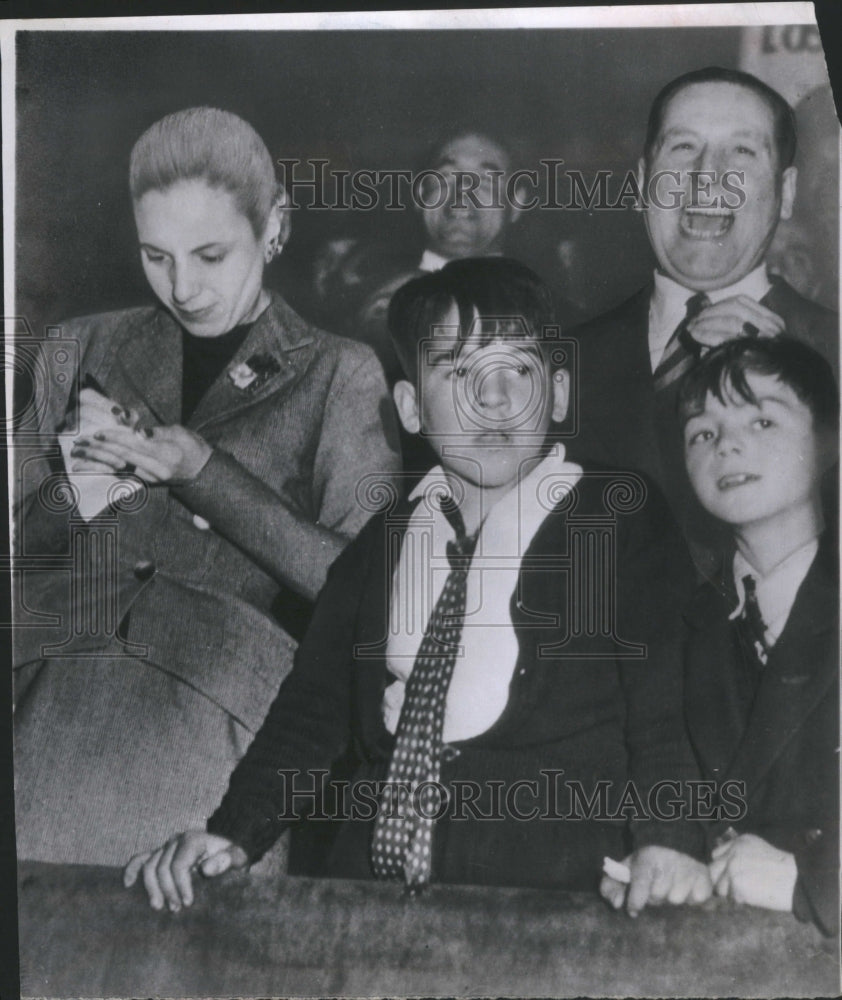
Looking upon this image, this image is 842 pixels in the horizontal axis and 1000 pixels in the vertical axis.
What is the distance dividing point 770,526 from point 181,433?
4.66 feet

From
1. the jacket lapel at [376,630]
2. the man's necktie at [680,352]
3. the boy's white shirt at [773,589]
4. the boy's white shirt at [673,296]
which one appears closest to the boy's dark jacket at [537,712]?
the jacket lapel at [376,630]

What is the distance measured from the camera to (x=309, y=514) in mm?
2547

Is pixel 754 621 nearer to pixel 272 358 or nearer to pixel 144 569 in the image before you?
pixel 272 358

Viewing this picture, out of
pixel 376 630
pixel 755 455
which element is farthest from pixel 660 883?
pixel 755 455

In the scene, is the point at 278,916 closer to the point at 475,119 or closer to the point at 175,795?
the point at 175,795

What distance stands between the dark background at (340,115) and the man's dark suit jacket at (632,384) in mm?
80

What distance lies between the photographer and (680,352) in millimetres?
2543

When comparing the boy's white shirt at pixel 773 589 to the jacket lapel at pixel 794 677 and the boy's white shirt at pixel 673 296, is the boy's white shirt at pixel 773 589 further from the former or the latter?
the boy's white shirt at pixel 673 296

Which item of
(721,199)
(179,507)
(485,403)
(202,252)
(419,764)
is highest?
(721,199)

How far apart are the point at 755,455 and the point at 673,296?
430 millimetres

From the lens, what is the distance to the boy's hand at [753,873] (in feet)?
8.03

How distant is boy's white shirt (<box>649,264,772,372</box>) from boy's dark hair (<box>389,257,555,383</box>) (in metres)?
0.25

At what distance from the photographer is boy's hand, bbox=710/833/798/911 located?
2.45 metres

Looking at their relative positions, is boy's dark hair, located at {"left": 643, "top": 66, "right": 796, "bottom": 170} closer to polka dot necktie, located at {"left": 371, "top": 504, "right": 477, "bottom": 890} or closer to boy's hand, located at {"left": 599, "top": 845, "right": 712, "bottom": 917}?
polka dot necktie, located at {"left": 371, "top": 504, "right": 477, "bottom": 890}
